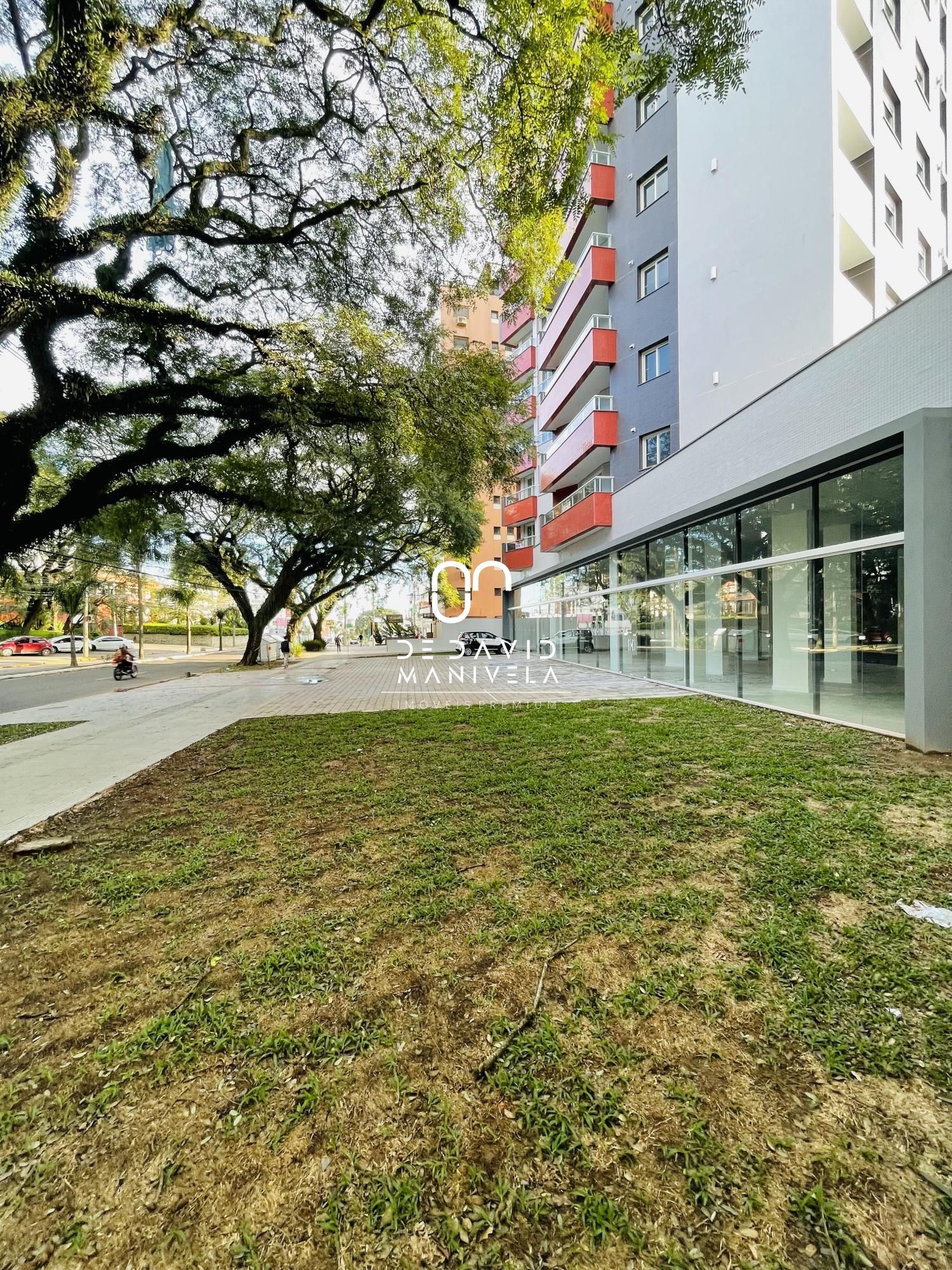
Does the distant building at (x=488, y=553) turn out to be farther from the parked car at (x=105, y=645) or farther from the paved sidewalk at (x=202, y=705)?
the parked car at (x=105, y=645)

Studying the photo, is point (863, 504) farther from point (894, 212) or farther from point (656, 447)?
point (894, 212)

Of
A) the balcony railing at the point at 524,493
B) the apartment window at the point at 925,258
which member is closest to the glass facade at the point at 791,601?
the apartment window at the point at 925,258

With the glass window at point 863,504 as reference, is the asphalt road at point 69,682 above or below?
below

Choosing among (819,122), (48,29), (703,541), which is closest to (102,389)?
(48,29)

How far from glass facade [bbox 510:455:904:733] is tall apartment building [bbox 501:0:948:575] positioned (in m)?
3.75

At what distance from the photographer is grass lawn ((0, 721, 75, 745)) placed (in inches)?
333

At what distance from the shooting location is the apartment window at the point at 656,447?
Answer: 16.2 metres

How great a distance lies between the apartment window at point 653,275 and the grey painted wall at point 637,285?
0.15 meters

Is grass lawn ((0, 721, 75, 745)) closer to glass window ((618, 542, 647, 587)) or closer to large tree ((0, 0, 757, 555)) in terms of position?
large tree ((0, 0, 757, 555))

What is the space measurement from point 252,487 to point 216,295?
4.65 metres

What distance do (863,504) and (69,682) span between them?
81.1ft

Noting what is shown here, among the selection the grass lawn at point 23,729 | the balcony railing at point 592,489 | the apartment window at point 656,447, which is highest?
the apartment window at point 656,447

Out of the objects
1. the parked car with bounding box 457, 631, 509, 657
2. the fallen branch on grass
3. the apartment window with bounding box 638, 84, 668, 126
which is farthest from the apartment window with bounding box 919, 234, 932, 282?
the fallen branch on grass

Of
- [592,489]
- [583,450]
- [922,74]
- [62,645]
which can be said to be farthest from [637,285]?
[62,645]
